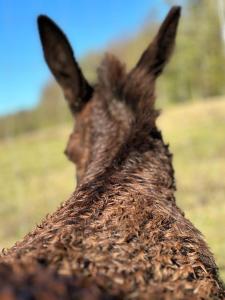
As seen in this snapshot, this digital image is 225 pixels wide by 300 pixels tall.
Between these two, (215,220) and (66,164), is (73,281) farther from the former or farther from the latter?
(66,164)

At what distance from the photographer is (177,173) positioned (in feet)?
66.2

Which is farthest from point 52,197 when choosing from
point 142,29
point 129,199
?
point 142,29

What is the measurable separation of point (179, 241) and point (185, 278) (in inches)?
14.6

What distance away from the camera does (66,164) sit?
28.4 meters

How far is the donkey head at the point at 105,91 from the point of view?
3.96 m

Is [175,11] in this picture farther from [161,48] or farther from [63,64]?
[63,64]

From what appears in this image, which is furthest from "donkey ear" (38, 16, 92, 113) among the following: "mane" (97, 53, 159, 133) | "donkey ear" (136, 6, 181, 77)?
"donkey ear" (136, 6, 181, 77)

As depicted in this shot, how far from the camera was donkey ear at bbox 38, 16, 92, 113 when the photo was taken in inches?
173

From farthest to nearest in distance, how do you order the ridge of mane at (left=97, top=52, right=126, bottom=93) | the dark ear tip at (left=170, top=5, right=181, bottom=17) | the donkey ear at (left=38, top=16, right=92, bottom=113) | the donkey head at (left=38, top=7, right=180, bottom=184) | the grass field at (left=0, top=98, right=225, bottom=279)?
the grass field at (left=0, top=98, right=225, bottom=279) < the dark ear tip at (left=170, top=5, right=181, bottom=17) < the donkey ear at (left=38, top=16, right=92, bottom=113) < the ridge of mane at (left=97, top=52, right=126, bottom=93) < the donkey head at (left=38, top=7, right=180, bottom=184)


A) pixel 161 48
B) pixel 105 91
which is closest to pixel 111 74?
pixel 105 91

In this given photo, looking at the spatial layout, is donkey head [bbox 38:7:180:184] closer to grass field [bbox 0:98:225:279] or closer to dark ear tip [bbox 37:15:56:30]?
dark ear tip [bbox 37:15:56:30]

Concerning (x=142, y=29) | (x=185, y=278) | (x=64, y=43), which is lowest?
(x=185, y=278)

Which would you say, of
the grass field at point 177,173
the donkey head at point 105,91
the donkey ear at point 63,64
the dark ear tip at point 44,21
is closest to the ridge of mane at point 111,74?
the donkey head at point 105,91

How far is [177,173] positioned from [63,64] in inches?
632
